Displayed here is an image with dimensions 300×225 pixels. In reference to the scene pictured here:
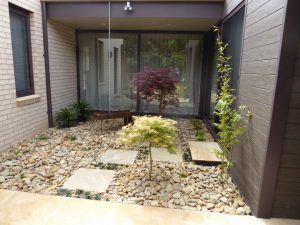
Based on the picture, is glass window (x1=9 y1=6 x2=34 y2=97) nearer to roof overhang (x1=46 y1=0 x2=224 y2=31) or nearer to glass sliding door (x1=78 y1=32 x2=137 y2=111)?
roof overhang (x1=46 y1=0 x2=224 y2=31)

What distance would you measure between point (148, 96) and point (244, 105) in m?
2.33

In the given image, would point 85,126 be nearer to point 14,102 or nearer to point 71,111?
point 71,111

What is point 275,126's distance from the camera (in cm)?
185

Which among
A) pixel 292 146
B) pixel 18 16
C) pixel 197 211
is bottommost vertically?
pixel 197 211

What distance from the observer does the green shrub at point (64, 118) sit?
15.5ft

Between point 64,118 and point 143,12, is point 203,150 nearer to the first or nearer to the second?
point 143,12

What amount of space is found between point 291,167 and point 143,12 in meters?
3.46

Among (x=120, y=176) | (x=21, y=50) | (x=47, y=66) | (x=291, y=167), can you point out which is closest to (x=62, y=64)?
(x=47, y=66)

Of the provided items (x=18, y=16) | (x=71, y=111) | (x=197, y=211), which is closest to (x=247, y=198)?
(x=197, y=211)

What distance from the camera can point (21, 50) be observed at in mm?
3893

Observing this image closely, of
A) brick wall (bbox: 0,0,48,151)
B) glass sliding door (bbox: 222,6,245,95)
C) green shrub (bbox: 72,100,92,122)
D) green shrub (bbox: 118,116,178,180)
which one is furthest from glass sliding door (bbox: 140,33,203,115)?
green shrub (bbox: 118,116,178,180)

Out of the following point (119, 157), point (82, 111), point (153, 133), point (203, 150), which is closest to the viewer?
point (153, 133)

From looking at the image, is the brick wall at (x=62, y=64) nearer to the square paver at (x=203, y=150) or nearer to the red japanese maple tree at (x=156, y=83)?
the red japanese maple tree at (x=156, y=83)

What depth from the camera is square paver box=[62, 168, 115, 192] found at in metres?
2.49
